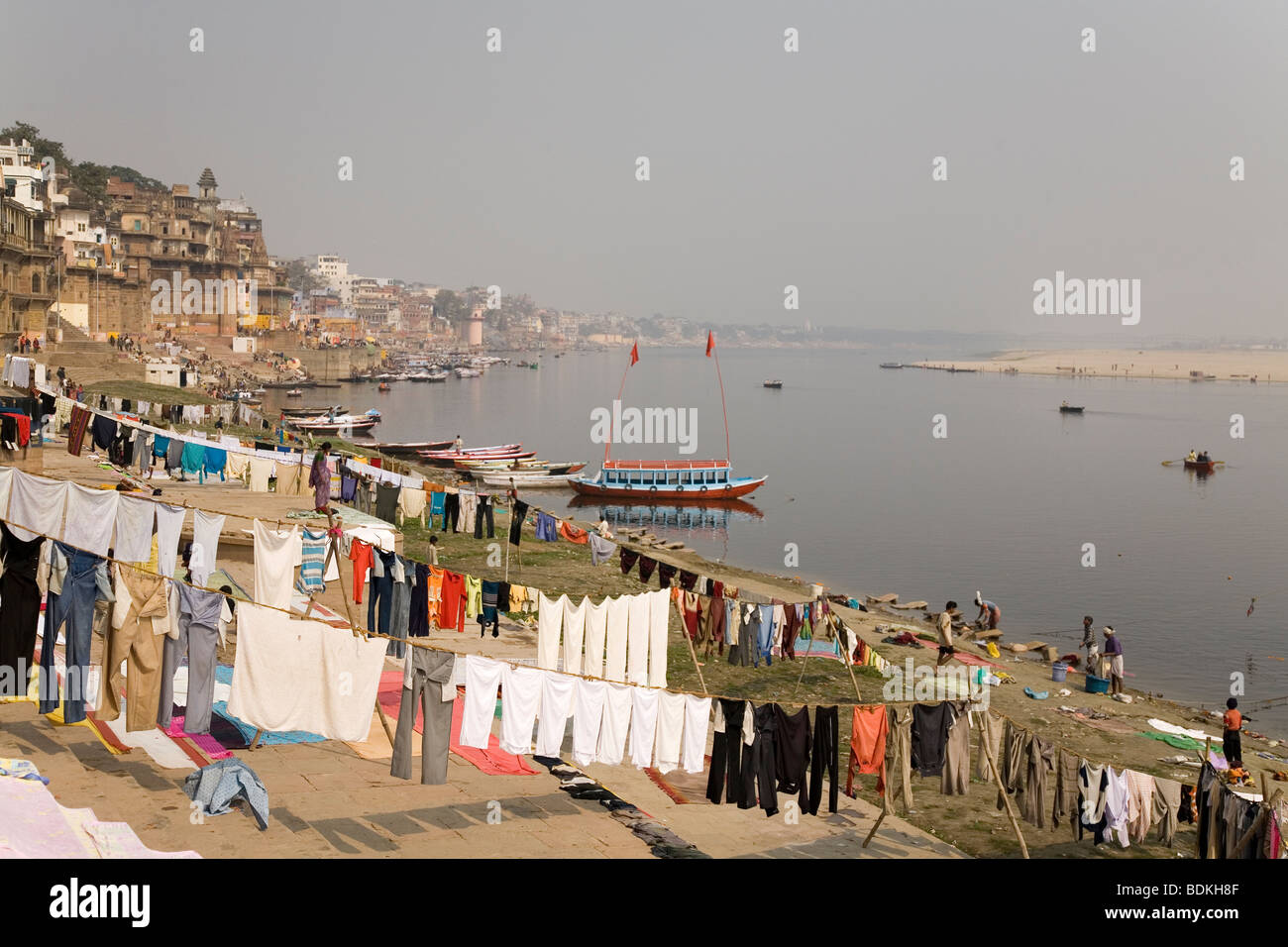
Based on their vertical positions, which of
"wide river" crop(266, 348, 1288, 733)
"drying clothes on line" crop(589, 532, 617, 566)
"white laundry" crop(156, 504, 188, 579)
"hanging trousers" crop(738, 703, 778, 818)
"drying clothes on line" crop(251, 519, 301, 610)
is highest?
"white laundry" crop(156, 504, 188, 579)

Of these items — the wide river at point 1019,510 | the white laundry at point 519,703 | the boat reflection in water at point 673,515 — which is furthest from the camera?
the boat reflection in water at point 673,515

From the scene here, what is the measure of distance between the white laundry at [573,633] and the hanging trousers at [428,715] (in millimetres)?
2808

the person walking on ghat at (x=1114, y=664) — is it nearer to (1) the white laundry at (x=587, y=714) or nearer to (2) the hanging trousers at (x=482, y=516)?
(2) the hanging trousers at (x=482, y=516)

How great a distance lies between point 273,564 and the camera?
13820mm

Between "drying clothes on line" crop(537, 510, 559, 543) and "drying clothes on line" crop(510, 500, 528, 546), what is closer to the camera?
"drying clothes on line" crop(510, 500, 528, 546)

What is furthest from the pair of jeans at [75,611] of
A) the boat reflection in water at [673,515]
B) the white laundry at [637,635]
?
the boat reflection in water at [673,515]

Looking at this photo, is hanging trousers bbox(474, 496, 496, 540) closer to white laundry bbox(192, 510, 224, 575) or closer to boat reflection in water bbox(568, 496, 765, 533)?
white laundry bbox(192, 510, 224, 575)

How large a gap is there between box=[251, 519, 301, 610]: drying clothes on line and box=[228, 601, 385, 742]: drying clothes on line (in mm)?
3242

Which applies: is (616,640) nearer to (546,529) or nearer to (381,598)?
(381,598)

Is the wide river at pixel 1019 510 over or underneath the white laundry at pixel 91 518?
underneath


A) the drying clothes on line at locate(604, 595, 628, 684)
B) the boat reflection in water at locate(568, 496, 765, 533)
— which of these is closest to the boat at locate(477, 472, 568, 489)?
the boat reflection in water at locate(568, 496, 765, 533)

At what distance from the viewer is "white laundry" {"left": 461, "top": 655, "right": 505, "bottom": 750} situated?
35.6ft

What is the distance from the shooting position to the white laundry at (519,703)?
10984mm

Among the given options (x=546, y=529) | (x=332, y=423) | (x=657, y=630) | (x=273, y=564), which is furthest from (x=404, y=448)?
(x=657, y=630)
